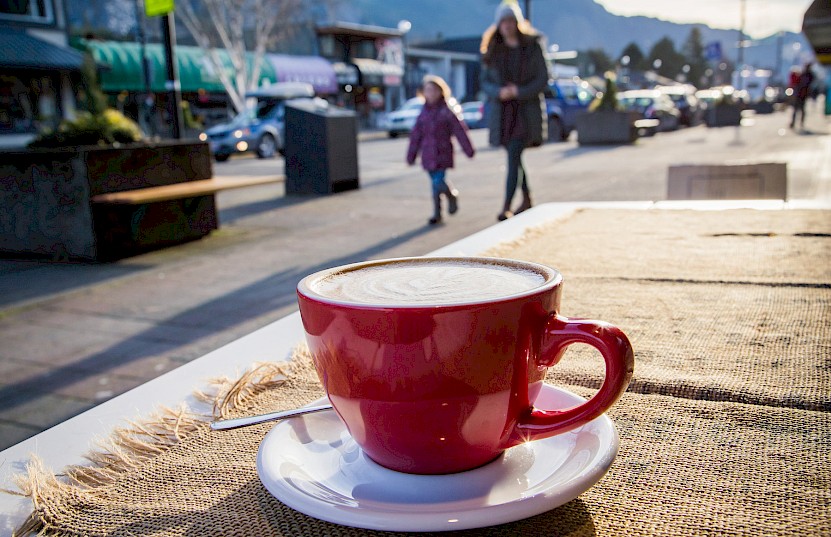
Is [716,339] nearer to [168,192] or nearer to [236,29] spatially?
[168,192]

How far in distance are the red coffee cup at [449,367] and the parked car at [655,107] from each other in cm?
2580

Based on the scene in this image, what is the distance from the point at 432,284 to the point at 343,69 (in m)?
45.7

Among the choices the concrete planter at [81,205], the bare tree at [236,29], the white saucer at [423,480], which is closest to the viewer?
the white saucer at [423,480]

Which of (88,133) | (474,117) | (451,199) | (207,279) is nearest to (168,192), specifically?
(88,133)

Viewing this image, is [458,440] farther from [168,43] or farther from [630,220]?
[168,43]

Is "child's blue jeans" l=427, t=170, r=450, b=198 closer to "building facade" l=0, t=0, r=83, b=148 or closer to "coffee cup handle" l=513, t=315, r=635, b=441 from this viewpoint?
"coffee cup handle" l=513, t=315, r=635, b=441

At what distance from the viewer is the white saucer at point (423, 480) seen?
0.55 meters

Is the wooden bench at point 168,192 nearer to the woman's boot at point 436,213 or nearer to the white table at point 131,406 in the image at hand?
the woman's boot at point 436,213

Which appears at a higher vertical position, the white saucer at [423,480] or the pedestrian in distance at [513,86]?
the pedestrian in distance at [513,86]

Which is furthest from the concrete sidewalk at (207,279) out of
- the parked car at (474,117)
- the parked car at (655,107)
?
the parked car at (474,117)

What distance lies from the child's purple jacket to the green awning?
2425cm

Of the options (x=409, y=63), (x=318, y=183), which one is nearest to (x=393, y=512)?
(x=318, y=183)

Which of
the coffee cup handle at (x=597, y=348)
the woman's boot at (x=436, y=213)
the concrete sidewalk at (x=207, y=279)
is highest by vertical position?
the coffee cup handle at (x=597, y=348)

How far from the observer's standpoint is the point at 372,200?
33.1ft
